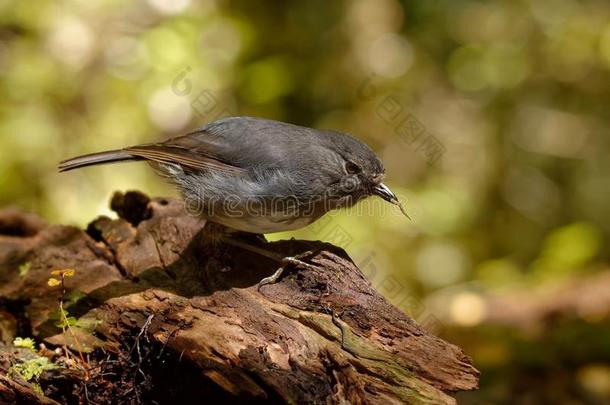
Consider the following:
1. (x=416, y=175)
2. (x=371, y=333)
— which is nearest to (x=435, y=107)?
(x=416, y=175)

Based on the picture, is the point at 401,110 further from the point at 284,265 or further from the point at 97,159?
the point at 284,265

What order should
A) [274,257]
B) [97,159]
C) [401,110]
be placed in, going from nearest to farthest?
1. [274,257]
2. [97,159]
3. [401,110]

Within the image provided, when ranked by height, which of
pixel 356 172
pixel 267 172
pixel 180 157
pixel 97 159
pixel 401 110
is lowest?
pixel 97 159

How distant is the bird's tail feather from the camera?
4.27 m

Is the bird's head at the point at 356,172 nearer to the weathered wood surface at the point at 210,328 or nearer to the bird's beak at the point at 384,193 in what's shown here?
the bird's beak at the point at 384,193

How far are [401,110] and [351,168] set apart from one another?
391 centimetres

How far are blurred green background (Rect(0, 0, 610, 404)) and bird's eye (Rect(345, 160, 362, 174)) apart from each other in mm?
2897

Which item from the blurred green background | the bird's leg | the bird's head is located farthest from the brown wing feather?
the blurred green background

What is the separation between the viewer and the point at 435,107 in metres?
8.09

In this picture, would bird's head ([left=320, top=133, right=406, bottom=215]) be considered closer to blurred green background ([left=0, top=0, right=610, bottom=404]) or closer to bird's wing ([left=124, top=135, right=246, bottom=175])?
bird's wing ([left=124, top=135, right=246, bottom=175])

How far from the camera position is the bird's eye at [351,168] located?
3.96m

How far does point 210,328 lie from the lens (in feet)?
10.7

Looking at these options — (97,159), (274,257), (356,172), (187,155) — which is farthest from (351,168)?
(97,159)

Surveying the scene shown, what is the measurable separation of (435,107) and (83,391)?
5875 millimetres
